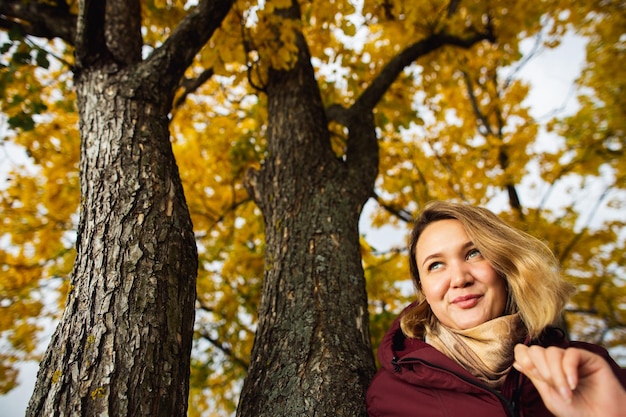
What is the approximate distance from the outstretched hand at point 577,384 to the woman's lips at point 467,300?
47 centimetres

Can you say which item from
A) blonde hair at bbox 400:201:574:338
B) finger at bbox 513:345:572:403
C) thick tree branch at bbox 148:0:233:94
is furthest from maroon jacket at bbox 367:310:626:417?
thick tree branch at bbox 148:0:233:94

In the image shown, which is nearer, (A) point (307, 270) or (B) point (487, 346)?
(B) point (487, 346)

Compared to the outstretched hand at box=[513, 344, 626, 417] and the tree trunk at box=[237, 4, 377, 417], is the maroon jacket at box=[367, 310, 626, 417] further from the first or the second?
the outstretched hand at box=[513, 344, 626, 417]

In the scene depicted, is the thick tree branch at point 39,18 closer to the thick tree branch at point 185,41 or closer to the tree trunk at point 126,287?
the thick tree branch at point 185,41

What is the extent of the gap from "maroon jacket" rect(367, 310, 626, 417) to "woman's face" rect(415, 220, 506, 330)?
0.18 meters

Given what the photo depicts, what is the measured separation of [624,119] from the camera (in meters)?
4.41

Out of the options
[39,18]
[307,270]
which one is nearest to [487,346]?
[307,270]

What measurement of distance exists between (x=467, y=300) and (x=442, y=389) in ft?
1.18

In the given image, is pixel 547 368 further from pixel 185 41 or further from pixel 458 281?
pixel 185 41

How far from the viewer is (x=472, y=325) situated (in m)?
1.46

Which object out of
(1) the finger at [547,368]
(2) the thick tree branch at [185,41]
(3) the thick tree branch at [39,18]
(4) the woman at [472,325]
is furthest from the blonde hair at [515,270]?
(3) the thick tree branch at [39,18]

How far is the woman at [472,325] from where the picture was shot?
4.13 ft

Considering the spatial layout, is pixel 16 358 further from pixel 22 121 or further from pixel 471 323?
pixel 471 323

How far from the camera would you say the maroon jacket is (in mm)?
1222
